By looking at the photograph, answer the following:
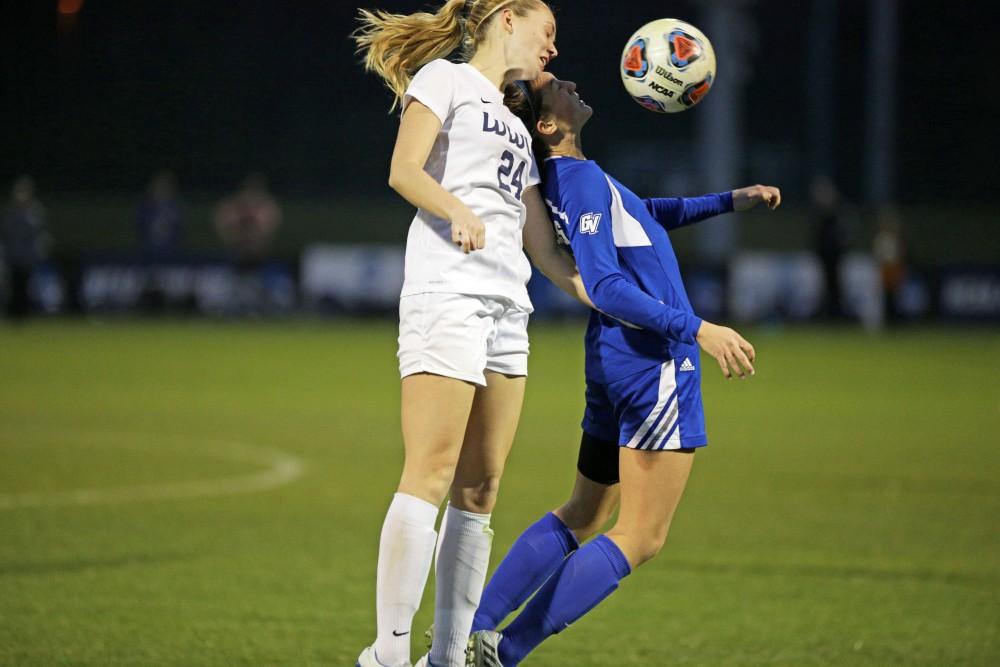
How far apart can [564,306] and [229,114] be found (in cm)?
1515

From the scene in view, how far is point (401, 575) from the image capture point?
4.31 meters

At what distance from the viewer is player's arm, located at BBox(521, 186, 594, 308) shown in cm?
486

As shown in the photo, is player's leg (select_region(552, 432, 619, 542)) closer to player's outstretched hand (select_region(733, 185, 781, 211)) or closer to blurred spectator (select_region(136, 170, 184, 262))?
player's outstretched hand (select_region(733, 185, 781, 211))

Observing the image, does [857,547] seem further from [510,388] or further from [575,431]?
[575,431]

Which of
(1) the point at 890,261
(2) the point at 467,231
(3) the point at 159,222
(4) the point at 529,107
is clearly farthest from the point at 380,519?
(3) the point at 159,222

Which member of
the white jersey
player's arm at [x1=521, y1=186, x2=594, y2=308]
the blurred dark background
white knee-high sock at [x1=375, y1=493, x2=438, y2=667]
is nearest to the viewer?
white knee-high sock at [x1=375, y1=493, x2=438, y2=667]

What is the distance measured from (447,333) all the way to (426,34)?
3.20 feet

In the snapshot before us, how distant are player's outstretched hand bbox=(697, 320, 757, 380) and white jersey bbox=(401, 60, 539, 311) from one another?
2.00ft

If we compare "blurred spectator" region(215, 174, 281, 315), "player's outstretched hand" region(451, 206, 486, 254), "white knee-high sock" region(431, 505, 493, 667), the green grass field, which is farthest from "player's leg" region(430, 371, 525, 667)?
"blurred spectator" region(215, 174, 281, 315)

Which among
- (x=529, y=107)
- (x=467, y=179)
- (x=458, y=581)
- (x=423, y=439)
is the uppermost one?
(x=529, y=107)

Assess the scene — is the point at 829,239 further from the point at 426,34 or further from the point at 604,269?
the point at 426,34

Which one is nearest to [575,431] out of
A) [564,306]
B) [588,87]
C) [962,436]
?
[962,436]

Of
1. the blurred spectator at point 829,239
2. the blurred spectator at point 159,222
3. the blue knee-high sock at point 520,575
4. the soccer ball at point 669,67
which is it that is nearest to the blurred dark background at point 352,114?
the blurred spectator at point 159,222

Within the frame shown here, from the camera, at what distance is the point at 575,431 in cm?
1262
